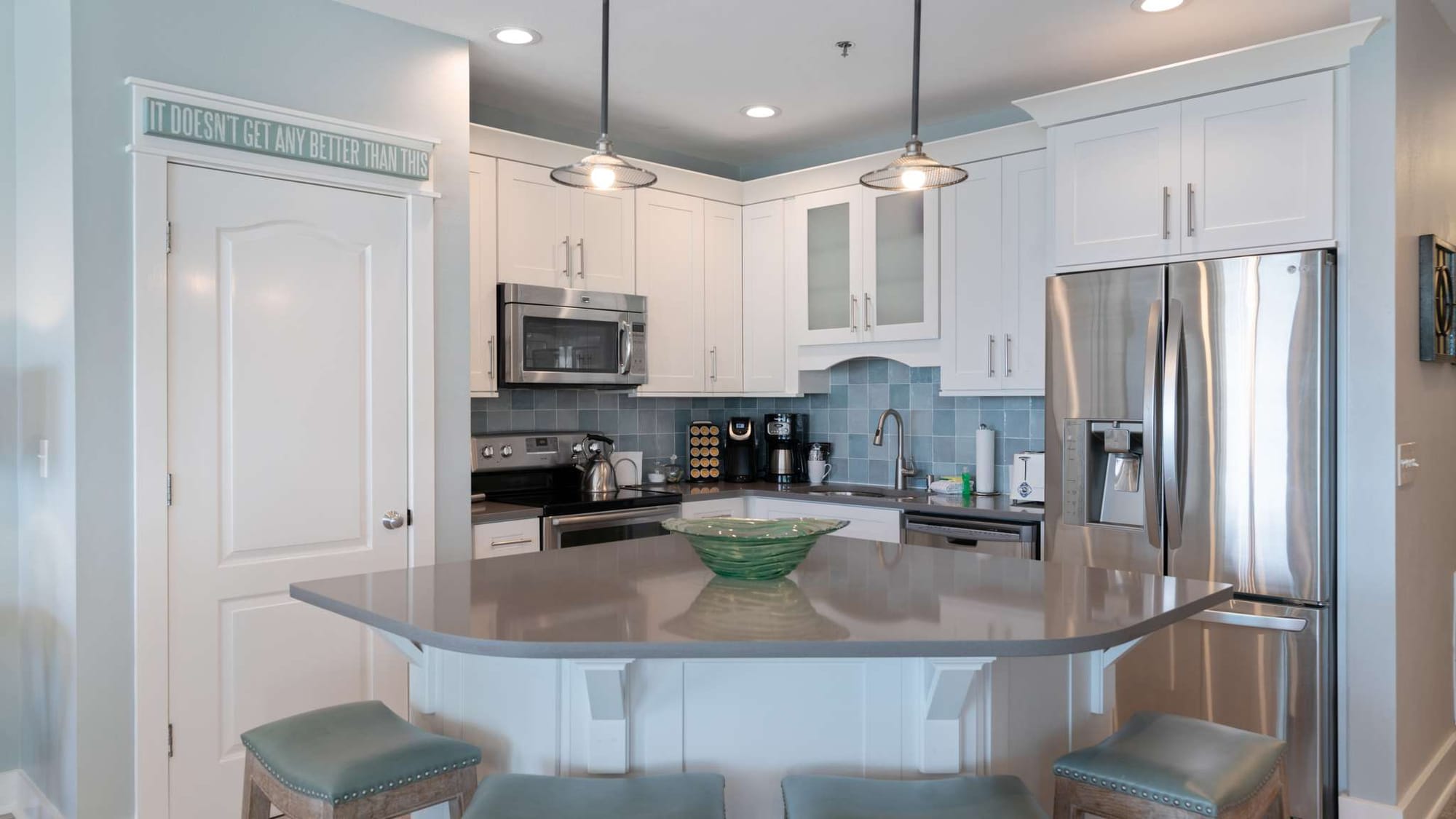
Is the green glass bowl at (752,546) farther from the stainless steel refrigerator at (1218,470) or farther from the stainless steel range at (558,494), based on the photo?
the stainless steel range at (558,494)

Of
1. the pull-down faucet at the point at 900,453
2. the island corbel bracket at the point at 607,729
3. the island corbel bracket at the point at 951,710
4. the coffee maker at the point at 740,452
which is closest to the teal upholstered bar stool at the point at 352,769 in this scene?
the island corbel bracket at the point at 607,729

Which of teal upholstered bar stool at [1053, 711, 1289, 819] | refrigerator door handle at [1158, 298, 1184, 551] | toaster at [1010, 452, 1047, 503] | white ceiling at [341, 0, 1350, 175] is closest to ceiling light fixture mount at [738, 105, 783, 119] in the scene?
white ceiling at [341, 0, 1350, 175]

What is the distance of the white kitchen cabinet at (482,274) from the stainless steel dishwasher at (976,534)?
1.77m

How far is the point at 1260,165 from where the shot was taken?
9.94 ft

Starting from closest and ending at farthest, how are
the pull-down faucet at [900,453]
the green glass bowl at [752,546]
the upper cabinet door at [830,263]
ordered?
1. the green glass bowl at [752,546]
2. the upper cabinet door at [830,263]
3. the pull-down faucet at [900,453]

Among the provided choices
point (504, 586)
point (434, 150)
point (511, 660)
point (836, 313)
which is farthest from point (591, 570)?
point (836, 313)

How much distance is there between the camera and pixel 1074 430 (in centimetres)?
333

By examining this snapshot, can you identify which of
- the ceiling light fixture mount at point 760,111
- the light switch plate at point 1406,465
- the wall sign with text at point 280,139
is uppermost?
the ceiling light fixture mount at point 760,111

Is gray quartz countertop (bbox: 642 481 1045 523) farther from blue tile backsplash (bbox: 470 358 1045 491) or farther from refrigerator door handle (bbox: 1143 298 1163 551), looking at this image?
refrigerator door handle (bbox: 1143 298 1163 551)

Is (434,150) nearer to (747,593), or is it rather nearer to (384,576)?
(384,576)

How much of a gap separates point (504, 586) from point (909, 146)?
4.67ft

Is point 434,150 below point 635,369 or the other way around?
the other way around

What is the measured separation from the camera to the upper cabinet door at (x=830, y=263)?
14.5ft

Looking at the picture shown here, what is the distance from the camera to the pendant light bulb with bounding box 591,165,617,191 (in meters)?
2.44
